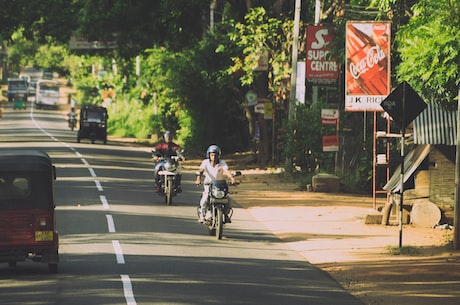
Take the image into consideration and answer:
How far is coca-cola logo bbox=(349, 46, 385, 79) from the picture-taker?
88.5 ft

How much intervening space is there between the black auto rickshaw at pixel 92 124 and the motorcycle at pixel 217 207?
125 ft

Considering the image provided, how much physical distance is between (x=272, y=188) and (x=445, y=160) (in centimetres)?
1014

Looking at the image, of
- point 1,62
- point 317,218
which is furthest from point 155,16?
point 1,62

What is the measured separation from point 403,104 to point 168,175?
345 inches

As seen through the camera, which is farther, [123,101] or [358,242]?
[123,101]

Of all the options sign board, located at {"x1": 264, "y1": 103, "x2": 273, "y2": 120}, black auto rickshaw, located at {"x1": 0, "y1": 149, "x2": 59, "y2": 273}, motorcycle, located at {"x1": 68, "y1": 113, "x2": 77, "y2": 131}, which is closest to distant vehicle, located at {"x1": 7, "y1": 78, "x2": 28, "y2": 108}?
motorcycle, located at {"x1": 68, "y1": 113, "x2": 77, "y2": 131}

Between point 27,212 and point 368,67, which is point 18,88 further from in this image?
point 27,212

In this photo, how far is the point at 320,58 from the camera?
35.8m

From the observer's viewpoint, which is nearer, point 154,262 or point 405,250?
point 154,262

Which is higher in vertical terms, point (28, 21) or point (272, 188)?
point (28, 21)

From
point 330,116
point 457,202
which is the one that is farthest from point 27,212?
point 330,116

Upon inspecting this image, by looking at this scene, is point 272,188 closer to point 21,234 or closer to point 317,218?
point 317,218

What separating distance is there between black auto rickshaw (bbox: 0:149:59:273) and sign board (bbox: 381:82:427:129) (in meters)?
6.90

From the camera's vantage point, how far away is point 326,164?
37.6 meters
